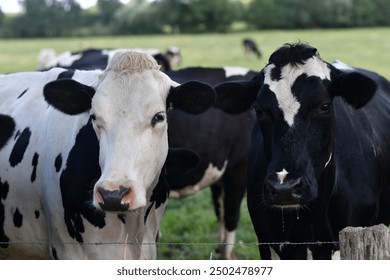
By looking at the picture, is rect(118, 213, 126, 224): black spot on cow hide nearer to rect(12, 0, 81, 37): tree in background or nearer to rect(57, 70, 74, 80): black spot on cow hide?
rect(57, 70, 74, 80): black spot on cow hide

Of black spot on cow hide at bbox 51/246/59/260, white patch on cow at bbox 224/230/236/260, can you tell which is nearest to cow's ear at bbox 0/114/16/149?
black spot on cow hide at bbox 51/246/59/260

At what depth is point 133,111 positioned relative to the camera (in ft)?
13.5

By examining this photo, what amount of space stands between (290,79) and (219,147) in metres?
2.94

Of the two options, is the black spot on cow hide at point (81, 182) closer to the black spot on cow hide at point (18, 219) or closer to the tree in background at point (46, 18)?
the black spot on cow hide at point (18, 219)

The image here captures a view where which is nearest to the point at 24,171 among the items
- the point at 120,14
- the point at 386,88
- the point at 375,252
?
the point at 375,252

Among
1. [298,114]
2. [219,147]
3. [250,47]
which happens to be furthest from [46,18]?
[298,114]

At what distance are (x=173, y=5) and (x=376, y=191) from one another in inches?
2054

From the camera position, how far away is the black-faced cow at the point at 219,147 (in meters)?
7.07

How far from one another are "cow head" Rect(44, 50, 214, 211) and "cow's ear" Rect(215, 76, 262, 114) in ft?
0.77

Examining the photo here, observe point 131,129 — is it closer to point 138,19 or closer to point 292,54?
point 292,54

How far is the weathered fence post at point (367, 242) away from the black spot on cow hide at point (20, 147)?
245 cm

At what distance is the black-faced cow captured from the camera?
7.07m

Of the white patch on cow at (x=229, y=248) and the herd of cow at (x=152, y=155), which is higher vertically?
the herd of cow at (x=152, y=155)

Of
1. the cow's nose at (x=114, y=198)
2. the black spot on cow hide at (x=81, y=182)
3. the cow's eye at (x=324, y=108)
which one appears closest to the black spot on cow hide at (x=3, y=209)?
the black spot on cow hide at (x=81, y=182)
